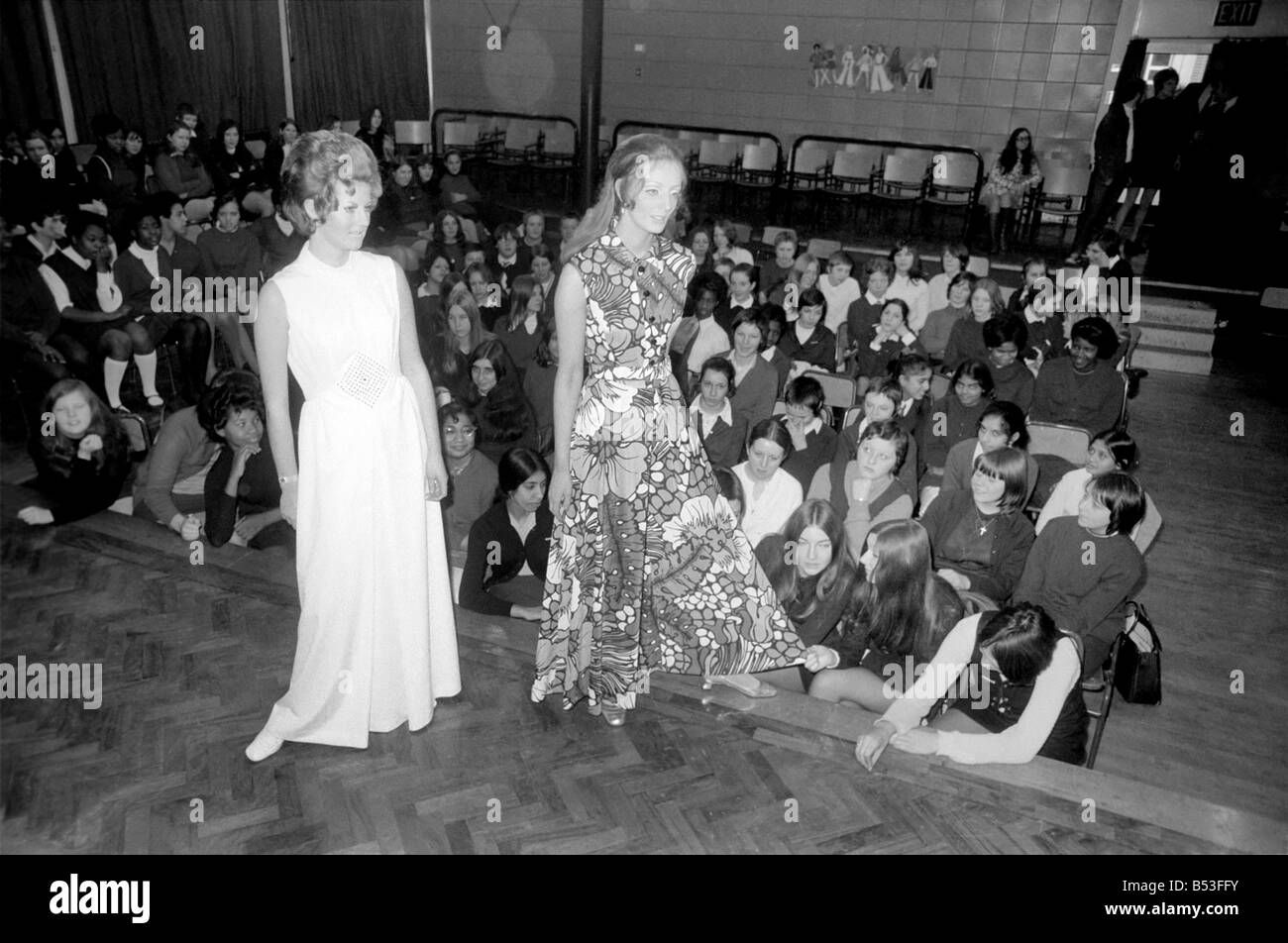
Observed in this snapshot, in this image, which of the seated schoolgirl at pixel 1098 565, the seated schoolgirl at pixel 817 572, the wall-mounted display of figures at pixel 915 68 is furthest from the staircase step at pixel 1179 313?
the seated schoolgirl at pixel 817 572

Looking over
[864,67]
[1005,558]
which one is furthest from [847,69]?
[1005,558]

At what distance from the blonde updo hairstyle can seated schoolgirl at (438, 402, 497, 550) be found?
2034mm

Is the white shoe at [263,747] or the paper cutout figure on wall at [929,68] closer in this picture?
the white shoe at [263,747]

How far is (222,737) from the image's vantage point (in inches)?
110

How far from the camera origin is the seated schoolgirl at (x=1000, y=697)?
2859 millimetres

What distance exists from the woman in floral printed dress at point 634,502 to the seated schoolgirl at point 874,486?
4.91 ft

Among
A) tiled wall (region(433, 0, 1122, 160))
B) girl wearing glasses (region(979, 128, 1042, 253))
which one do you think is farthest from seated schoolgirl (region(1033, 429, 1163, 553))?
tiled wall (region(433, 0, 1122, 160))

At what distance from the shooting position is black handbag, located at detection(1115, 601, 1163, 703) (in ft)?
12.4

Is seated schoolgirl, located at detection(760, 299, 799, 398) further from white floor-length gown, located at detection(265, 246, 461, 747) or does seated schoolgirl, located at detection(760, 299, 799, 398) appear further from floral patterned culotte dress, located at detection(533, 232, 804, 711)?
white floor-length gown, located at detection(265, 246, 461, 747)

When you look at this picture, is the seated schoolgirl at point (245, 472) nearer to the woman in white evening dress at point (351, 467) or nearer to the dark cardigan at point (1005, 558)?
the woman in white evening dress at point (351, 467)

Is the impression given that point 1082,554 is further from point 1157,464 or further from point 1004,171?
point 1004,171

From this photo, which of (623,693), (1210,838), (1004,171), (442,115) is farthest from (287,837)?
(442,115)

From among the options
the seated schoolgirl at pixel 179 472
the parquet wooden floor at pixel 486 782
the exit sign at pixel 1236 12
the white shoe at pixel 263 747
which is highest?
the exit sign at pixel 1236 12

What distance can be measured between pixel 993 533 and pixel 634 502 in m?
2.23
